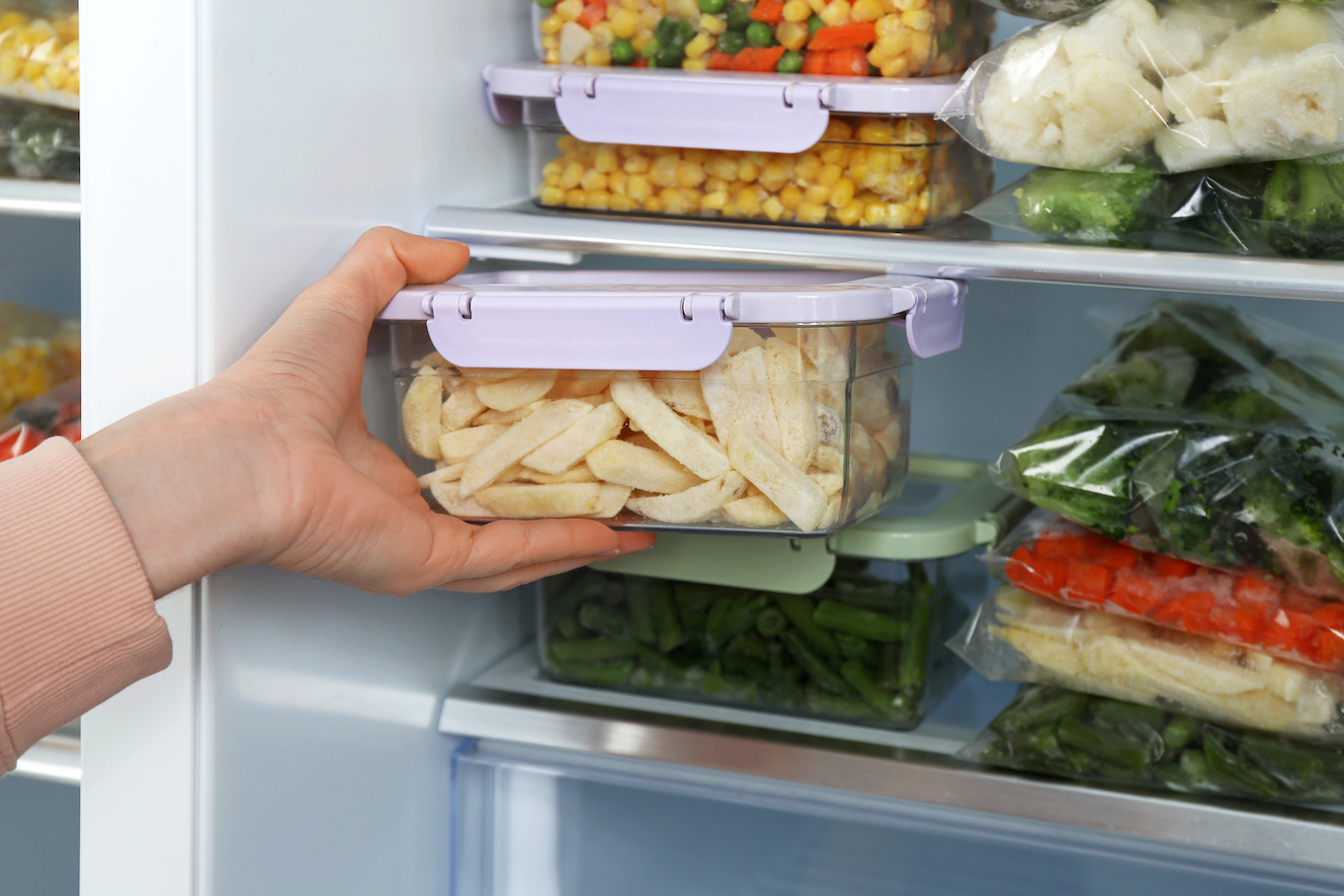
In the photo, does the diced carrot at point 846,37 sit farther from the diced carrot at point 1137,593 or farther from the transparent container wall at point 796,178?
the diced carrot at point 1137,593

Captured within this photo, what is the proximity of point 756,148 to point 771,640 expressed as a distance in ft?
1.47

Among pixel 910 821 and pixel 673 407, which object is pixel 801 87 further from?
pixel 910 821

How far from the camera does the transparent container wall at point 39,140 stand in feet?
3.20

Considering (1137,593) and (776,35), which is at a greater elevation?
(776,35)

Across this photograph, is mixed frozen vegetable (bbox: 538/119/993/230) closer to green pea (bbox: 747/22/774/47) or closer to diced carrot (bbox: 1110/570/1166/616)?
green pea (bbox: 747/22/774/47)

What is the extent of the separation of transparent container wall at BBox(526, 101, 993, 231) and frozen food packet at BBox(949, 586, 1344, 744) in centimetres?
35

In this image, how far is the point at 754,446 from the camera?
2.64 ft

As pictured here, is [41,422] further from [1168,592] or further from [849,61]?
[1168,592]

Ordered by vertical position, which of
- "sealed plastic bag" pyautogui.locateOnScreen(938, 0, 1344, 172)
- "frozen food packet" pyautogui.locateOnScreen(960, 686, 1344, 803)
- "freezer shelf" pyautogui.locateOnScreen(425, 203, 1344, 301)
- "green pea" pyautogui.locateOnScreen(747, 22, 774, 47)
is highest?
"green pea" pyautogui.locateOnScreen(747, 22, 774, 47)

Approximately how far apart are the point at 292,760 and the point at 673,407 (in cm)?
41

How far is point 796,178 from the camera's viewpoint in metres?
0.99

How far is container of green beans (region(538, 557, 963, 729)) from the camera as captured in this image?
3.47 feet

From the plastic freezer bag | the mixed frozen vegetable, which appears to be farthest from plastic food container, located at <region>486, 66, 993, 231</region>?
the plastic freezer bag

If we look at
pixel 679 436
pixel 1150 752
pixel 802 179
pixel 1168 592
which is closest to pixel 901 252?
pixel 802 179
